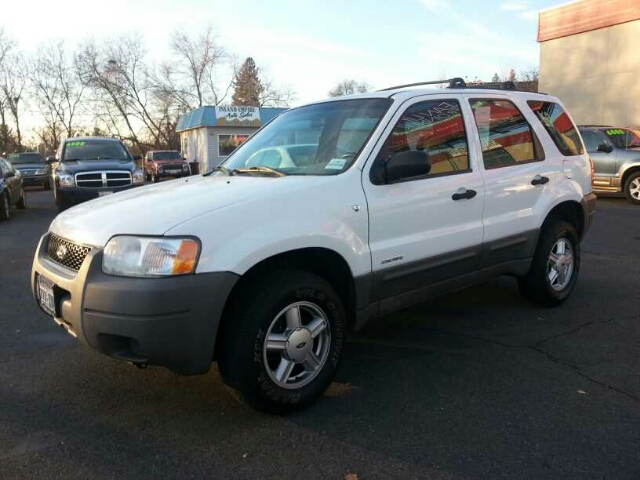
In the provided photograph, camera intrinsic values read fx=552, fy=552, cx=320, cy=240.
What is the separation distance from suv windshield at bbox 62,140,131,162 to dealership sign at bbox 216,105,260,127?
879 inches

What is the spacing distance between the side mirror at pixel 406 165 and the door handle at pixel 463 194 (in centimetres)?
57

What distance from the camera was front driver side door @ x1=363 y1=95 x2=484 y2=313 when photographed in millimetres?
3463

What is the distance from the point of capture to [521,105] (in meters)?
4.73

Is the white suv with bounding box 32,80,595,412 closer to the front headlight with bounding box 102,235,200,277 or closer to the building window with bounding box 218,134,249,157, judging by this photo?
the front headlight with bounding box 102,235,200,277

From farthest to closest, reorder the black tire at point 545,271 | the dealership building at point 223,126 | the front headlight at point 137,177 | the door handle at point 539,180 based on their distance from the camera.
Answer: the dealership building at point 223,126
the front headlight at point 137,177
the black tire at point 545,271
the door handle at point 539,180

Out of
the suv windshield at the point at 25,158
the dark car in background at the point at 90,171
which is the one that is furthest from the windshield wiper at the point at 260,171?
the suv windshield at the point at 25,158

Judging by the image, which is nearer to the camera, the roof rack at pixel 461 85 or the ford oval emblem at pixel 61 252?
the ford oval emblem at pixel 61 252

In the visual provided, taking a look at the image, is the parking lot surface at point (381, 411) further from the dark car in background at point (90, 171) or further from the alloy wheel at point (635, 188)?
the alloy wheel at point (635, 188)

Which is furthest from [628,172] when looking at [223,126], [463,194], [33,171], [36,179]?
[223,126]

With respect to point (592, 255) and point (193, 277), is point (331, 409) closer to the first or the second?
point (193, 277)

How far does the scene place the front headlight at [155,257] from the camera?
2.68 metres

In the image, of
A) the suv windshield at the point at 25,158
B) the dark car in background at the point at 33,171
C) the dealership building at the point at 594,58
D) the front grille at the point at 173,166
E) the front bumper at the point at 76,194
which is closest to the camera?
the front bumper at the point at 76,194

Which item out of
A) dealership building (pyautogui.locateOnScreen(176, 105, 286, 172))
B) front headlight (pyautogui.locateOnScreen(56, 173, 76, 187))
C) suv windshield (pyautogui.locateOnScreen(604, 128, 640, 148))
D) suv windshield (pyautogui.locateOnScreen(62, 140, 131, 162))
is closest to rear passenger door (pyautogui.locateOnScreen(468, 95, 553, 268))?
front headlight (pyautogui.locateOnScreen(56, 173, 76, 187))

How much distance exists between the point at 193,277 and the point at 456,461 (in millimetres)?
1544
